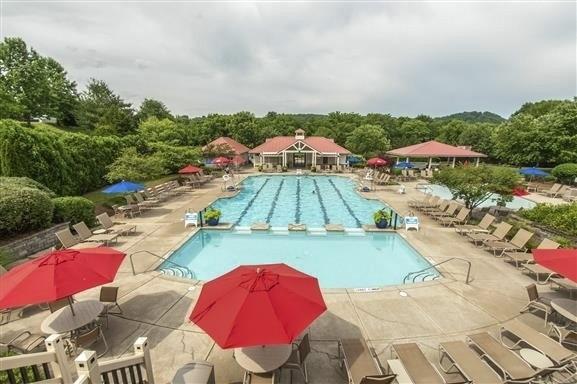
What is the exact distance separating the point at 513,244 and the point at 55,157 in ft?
80.6

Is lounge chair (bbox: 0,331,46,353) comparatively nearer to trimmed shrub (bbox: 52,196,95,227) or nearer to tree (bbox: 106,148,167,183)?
trimmed shrub (bbox: 52,196,95,227)

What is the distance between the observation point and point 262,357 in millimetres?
5711

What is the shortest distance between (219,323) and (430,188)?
95.2 ft

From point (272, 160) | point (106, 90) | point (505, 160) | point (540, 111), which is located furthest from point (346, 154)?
point (106, 90)

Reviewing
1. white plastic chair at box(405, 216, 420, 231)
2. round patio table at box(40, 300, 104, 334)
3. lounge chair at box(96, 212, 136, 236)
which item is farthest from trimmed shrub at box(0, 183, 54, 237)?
white plastic chair at box(405, 216, 420, 231)

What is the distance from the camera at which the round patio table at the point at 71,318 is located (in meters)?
6.60

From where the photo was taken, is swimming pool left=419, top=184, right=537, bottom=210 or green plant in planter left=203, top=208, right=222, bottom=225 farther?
swimming pool left=419, top=184, right=537, bottom=210

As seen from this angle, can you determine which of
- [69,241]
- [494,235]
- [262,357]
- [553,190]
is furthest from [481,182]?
[69,241]

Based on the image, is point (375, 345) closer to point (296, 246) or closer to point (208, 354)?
point (208, 354)

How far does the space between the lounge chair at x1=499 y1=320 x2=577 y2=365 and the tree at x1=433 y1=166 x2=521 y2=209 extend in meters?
11.2

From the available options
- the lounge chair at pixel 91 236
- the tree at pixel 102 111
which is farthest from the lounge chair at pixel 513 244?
the tree at pixel 102 111

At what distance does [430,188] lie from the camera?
96.0 ft

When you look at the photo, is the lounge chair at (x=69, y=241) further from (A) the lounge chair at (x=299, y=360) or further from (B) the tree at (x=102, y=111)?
(B) the tree at (x=102, y=111)

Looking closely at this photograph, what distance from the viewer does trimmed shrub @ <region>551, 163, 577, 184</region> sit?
97.6ft
